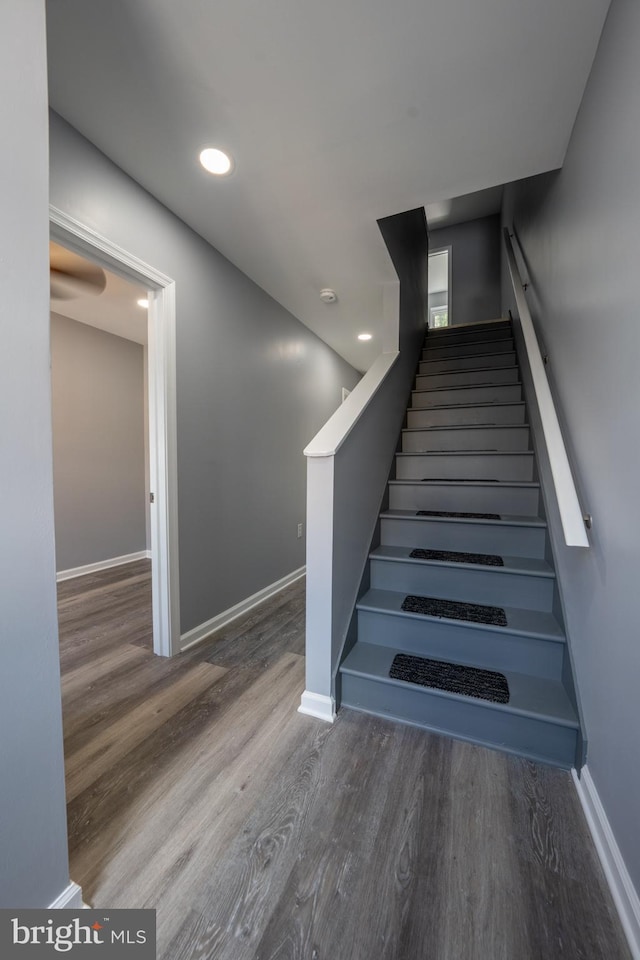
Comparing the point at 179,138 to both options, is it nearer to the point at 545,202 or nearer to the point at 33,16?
the point at 33,16

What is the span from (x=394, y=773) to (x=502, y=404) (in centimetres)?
239

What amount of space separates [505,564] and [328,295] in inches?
97.1

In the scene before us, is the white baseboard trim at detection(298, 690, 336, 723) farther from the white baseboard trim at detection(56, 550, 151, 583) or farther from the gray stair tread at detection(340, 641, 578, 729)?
the white baseboard trim at detection(56, 550, 151, 583)

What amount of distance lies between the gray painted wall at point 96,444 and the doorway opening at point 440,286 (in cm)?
383

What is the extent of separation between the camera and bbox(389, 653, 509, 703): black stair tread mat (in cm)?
150

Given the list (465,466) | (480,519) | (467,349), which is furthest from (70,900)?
(467,349)

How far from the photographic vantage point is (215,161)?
1710 millimetres

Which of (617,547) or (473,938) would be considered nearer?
(473,938)

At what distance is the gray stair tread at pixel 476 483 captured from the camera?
2.20 m

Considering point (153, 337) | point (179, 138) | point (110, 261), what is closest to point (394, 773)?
point (153, 337)

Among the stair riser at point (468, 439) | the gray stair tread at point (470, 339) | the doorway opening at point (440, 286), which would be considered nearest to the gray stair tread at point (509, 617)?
the stair riser at point (468, 439)

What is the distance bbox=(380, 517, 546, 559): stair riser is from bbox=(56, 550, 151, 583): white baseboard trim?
3224 mm

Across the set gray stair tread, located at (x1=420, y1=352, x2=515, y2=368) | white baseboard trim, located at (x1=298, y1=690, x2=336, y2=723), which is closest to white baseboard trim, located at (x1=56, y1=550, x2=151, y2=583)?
white baseboard trim, located at (x1=298, y1=690, x2=336, y2=723)

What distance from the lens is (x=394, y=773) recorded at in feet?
4.45
